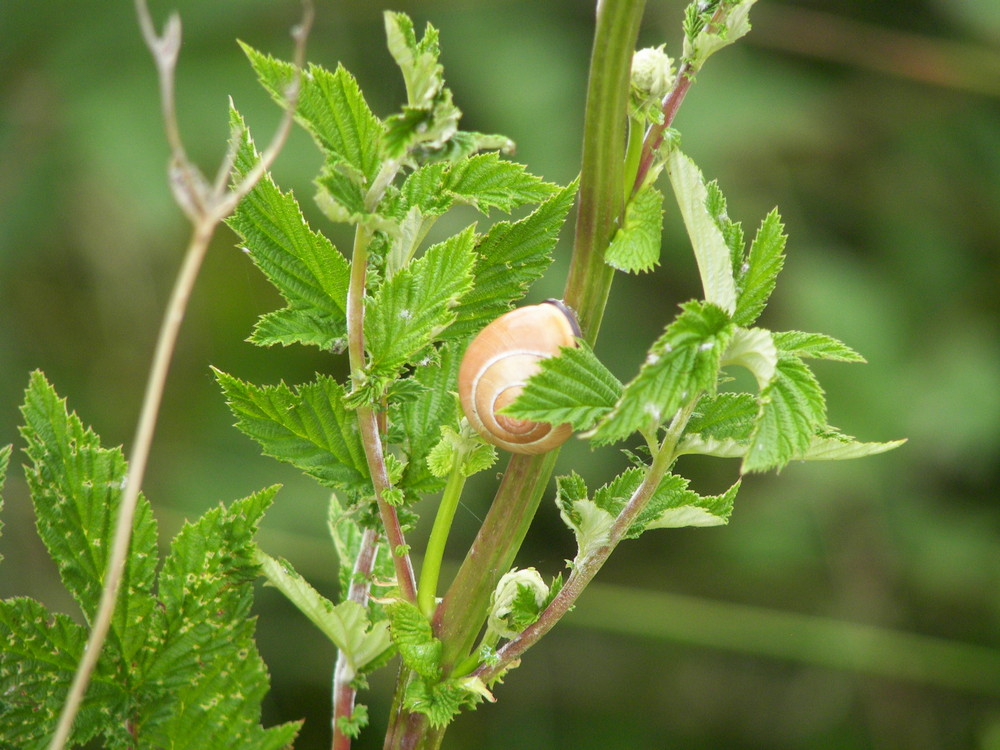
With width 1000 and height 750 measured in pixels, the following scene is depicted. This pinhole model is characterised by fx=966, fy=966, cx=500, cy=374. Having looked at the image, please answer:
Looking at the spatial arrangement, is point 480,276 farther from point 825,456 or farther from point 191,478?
point 191,478

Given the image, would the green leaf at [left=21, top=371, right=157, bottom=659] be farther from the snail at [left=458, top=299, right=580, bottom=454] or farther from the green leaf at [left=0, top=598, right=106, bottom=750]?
the snail at [left=458, top=299, right=580, bottom=454]

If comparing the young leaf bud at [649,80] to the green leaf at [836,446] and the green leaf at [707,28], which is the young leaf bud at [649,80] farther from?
the green leaf at [836,446]

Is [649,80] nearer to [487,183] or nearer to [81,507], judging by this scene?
[487,183]

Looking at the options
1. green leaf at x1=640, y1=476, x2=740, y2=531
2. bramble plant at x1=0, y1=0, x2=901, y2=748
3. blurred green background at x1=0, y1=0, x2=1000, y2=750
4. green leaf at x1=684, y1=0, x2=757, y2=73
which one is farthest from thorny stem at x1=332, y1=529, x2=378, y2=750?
blurred green background at x1=0, y1=0, x2=1000, y2=750

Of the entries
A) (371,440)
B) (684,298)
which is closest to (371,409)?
(371,440)

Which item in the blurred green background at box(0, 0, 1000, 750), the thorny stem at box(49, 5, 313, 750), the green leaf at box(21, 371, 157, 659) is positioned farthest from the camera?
the blurred green background at box(0, 0, 1000, 750)

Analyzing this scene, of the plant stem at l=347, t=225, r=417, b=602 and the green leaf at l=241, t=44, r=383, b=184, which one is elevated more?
the green leaf at l=241, t=44, r=383, b=184

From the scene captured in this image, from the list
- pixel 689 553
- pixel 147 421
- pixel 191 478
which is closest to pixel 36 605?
pixel 147 421
